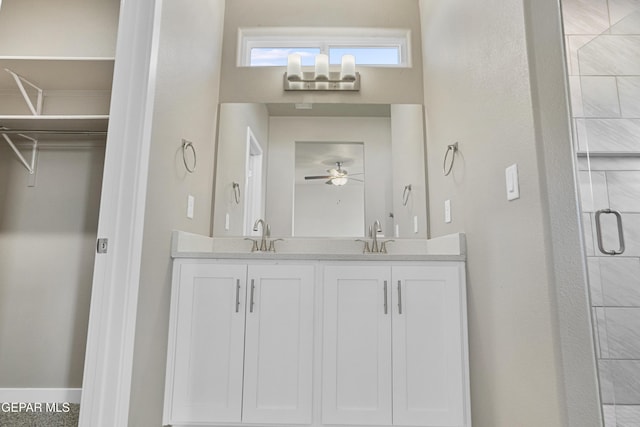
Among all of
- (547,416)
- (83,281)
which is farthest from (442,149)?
(83,281)

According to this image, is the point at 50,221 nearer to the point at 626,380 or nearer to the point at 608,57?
the point at 626,380

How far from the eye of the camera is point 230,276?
1.70 metres

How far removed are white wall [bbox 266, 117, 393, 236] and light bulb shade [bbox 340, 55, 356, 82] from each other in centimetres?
31

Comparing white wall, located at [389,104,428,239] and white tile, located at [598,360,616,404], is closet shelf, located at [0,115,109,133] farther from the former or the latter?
white tile, located at [598,360,616,404]

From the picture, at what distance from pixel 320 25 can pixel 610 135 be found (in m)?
2.10

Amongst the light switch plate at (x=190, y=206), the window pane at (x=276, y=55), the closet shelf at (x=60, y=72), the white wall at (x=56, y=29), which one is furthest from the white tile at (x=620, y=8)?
the white wall at (x=56, y=29)

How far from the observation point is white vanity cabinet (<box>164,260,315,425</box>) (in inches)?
62.4

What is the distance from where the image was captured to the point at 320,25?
2.61 m

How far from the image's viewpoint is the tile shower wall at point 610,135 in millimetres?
1812

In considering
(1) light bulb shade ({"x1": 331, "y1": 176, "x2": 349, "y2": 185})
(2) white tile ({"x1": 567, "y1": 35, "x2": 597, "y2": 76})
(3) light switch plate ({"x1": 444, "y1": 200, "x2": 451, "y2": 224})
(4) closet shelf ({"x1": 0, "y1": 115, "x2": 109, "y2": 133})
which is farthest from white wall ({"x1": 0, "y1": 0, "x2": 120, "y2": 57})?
(2) white tile ({"x1": 567, "y1": 35, "x2": 597, "y2": 76})

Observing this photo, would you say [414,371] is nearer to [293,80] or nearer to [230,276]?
[230,276]

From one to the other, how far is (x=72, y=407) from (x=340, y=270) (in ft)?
5.10

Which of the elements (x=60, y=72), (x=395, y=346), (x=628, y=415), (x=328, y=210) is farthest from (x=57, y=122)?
(x=628, y=415)

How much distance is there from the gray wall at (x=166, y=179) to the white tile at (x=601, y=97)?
2.32 meters
